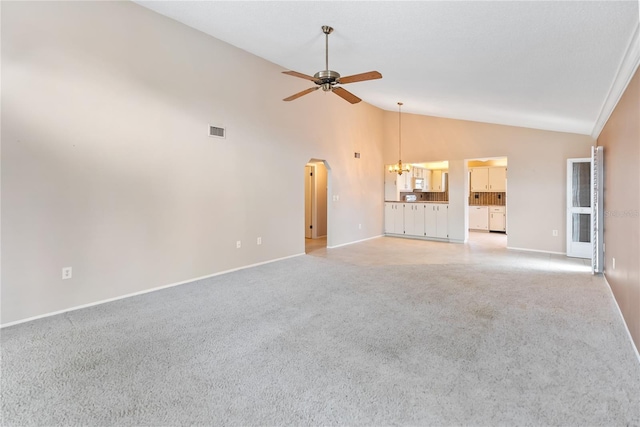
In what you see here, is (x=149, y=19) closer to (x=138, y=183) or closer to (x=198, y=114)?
(x=198, y=114)

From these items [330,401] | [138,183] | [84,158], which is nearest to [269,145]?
[138,183]

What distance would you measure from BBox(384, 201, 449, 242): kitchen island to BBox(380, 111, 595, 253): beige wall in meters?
0.23

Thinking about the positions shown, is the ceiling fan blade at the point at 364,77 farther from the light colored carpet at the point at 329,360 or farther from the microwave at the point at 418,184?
the microwave at the point at 418,184

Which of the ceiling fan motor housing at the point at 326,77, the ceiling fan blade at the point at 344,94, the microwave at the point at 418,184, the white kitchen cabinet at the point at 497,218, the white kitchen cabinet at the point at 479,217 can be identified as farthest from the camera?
the white kitchen cabinet at the point at 479,217

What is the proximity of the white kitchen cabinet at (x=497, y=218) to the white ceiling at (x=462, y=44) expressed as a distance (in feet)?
14.5

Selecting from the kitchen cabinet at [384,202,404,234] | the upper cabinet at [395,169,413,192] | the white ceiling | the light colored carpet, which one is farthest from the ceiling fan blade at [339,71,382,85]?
the kitchen cabinet at [384,202,404,234]

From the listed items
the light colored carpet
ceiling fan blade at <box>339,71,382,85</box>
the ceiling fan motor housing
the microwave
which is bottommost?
the light colored carpet

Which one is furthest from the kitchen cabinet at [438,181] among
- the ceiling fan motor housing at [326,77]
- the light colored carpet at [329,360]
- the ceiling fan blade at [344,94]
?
the ceiling fan motor housing at [326,77]

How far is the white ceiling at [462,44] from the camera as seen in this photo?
2.21m

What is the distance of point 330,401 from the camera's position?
180 cm

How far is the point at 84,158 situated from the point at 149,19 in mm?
1915

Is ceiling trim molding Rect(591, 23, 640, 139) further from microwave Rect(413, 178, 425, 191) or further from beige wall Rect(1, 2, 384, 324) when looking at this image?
microwave Rect(413, 178, 425, 191)

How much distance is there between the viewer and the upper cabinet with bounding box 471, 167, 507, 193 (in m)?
9.47

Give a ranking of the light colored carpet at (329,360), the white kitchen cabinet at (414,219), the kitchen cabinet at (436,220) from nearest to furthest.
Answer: the light colored carpet at (329,360), the kitchen cabinet at (436,220), the white kitchen cabinet at (414,219)
